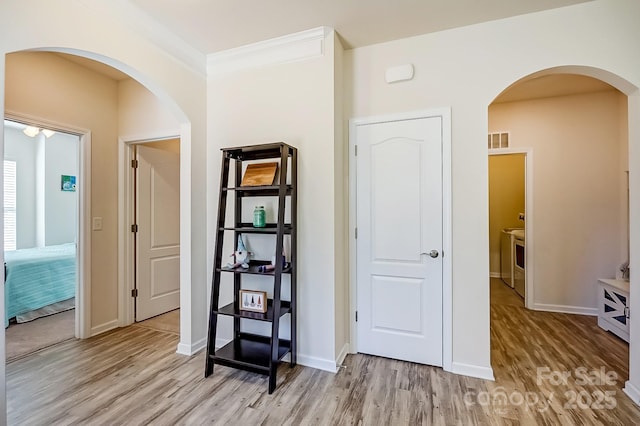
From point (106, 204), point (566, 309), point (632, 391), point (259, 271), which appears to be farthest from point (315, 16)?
point (566, 309)

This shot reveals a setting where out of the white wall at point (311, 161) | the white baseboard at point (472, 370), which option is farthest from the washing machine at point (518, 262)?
the white wall at point (311, 161)

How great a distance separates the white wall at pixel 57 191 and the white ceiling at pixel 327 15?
4433mm

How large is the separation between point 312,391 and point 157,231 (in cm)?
266

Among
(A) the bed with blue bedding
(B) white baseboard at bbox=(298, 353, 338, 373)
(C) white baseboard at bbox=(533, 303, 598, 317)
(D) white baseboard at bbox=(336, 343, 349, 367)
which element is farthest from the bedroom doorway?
(C) white baseboard at bbox=(533, 303, 598, 317)

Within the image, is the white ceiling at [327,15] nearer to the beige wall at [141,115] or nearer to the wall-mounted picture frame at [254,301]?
the beige wall at [141,115]

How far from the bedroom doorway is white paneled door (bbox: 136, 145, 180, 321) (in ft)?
2.02

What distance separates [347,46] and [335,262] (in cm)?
188

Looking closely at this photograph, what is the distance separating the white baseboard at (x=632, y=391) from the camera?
1.95 m

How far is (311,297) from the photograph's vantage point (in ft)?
8.09

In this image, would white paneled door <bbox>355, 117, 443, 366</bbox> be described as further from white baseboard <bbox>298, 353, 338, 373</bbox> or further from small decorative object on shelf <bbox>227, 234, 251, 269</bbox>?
small decorative object on shelf <bbox>227, 234, 251, 269</bbox>

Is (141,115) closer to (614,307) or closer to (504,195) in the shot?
(614,307)

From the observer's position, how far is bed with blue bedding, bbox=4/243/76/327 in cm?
335

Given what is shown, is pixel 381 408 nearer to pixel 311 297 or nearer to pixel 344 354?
pixel 344 354

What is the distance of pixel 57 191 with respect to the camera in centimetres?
547
